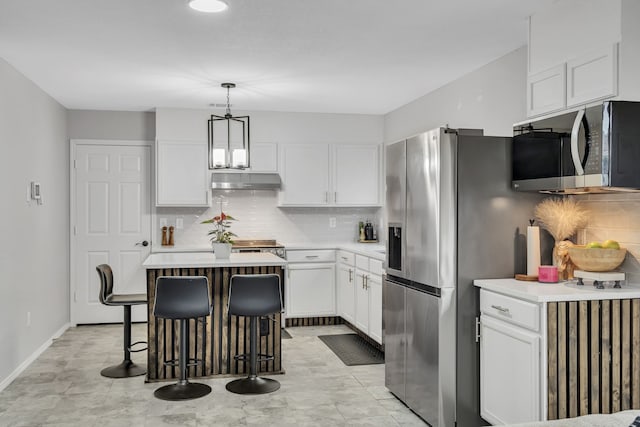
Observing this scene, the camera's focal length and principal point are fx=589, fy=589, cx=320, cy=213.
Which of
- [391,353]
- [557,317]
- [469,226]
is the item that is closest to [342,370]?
[391,353]

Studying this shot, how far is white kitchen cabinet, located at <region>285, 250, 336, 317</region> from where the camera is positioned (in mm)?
6605

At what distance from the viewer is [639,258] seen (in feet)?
10.3

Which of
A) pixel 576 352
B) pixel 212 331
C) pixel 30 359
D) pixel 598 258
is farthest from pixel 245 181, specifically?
pixel 576 352

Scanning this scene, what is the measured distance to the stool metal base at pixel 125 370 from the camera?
4680 mm

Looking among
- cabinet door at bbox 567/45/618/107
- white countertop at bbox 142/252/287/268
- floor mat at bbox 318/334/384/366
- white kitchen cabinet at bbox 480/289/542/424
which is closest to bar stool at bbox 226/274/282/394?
white countertop at bbox 142/252/287/268

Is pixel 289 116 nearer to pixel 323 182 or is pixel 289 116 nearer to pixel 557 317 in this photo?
pixel 323 182

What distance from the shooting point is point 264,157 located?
22.3 ft

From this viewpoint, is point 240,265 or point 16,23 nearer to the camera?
point 16,23

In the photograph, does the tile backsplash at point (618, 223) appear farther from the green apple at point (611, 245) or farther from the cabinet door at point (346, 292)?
the cabinet door at point (346, 292)

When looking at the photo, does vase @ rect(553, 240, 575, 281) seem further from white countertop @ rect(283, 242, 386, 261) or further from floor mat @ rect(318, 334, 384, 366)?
white countertop @ rect(283, 242, 386, 261)

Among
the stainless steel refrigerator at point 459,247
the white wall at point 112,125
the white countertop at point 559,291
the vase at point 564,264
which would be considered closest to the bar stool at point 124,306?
the stainless steel refrigerator at point 459,247

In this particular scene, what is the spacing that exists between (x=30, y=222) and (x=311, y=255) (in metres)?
2.89

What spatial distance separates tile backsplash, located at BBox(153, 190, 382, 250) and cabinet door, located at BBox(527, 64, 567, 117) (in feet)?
12.5

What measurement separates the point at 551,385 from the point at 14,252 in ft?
13.1
